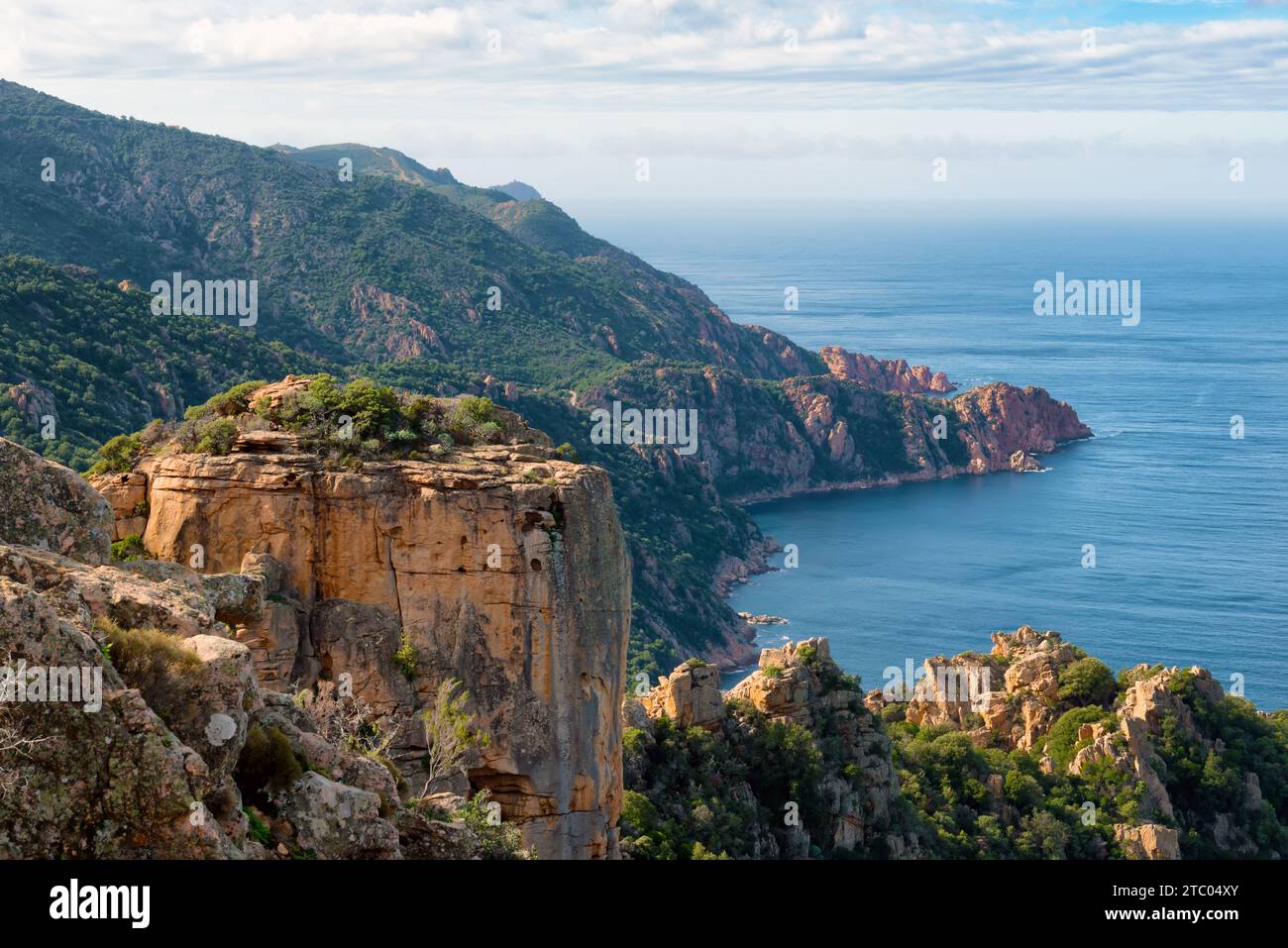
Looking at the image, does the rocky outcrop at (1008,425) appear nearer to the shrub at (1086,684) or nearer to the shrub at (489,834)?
the shrub at (1086,684)

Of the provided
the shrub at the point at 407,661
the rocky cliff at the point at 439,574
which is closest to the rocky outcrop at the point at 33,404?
the rocky cliff at the point at 439,574

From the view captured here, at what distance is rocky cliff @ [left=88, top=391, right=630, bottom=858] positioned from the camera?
28.8 m

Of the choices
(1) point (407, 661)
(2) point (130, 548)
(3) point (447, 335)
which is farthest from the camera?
(3) point (447, 335)

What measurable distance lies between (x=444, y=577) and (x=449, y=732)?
170 inches

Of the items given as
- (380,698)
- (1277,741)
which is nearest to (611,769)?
(380,698)

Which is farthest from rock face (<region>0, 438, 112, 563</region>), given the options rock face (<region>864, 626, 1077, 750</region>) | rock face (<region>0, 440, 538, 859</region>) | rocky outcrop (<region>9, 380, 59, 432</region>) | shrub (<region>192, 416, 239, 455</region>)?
rocky outcrop (<region>9, 380, 59, 432</region>)

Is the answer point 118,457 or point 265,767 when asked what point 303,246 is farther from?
point 265,767

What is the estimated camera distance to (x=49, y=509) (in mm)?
17922

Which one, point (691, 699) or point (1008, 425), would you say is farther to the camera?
point (1008, 425)

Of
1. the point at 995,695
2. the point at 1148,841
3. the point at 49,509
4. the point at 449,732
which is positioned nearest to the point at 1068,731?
the point at 995,695

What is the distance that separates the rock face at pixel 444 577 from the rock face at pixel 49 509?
1011cm

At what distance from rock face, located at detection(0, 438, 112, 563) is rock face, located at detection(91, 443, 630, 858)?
10.1 meters
